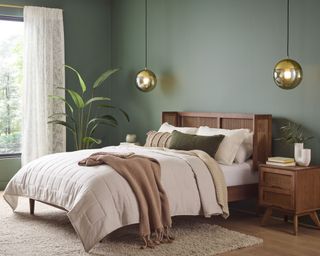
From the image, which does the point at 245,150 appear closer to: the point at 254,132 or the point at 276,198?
the point at 254,132

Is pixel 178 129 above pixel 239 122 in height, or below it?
below

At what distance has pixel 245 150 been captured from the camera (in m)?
5.64

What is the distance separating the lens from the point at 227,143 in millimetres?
5527

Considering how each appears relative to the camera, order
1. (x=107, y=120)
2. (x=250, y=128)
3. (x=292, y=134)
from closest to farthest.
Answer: (x=292, y=134)
(x=250, y=128)
(x=107, y=120)

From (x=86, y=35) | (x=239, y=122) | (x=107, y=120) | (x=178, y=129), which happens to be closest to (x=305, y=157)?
(x=239, y=122)

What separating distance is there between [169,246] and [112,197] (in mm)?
630

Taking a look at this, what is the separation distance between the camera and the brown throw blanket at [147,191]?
4.51 metres

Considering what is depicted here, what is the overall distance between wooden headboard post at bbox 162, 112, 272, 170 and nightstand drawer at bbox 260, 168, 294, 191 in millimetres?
321

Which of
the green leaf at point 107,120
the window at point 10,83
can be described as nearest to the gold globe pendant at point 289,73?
the green leaf at point 107,120

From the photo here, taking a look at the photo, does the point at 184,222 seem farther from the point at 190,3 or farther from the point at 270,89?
the point at 190,3

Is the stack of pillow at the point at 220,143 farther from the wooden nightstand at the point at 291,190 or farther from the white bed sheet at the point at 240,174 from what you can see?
the wooden nightstand at the point at 291,190

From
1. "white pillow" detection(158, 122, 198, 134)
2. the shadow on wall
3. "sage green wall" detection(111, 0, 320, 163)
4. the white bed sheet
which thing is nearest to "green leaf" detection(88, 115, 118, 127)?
"sage green wall" detection(111, 0, 320, 163)

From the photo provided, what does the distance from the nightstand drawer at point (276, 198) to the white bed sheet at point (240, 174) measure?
10.4 inches

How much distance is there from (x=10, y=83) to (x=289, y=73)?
13.7 ft
